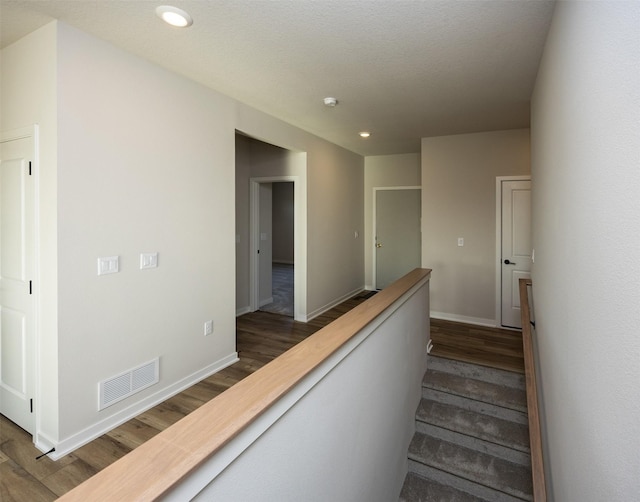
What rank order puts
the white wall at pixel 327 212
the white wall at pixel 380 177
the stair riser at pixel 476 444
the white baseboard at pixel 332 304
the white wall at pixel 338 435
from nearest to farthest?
the white wall at pixel 338 435 < the stair riser at pixel 476 444 < the white wall at pixel 327 212 < the white baseboard at pixel 332 304 < the white wall at pixel 380 177

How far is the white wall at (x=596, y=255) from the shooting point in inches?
29.4

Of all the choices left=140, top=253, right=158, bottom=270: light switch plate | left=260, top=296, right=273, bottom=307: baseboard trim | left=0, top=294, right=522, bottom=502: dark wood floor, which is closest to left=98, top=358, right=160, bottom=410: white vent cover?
left=0, top=294, right=522, bottom=502: dark wood floor

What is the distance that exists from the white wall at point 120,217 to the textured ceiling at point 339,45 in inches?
7.8

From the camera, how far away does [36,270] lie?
215 cm

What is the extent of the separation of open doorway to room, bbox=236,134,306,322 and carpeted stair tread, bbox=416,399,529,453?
6.94ft

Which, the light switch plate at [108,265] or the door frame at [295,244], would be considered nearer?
the light switch plate at [108,265]

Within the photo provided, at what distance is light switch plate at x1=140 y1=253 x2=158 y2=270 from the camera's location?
8.25 feet

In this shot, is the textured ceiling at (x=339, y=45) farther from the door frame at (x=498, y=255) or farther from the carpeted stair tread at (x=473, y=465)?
the carpeted stair tread at (x=473, y=465)

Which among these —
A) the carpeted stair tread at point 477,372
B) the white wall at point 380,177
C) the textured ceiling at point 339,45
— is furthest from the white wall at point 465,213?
the carpeted stair tread at point 477,372

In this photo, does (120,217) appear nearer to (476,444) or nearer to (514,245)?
(476,444)

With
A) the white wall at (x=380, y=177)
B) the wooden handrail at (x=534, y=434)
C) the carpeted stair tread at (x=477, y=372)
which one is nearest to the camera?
the wooden handrail at (x=534, y=434)

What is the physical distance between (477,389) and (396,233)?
11.5 feet

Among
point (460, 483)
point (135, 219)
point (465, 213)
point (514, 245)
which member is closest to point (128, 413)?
point (135, 219)

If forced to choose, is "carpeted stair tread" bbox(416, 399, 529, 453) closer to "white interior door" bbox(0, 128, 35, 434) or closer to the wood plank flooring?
the wood plank flooring
